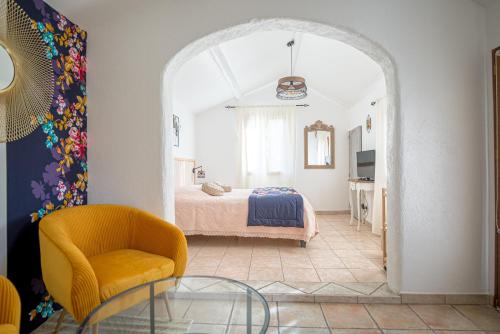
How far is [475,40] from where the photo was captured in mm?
1986

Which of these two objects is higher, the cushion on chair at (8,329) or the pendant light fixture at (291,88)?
the pendant light fixture at (291,88)

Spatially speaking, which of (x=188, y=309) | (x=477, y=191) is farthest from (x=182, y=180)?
(x=477, y=191)

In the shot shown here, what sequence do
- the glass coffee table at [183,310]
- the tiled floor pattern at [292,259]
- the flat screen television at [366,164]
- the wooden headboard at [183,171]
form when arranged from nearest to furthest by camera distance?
1. the glass coffee table at [183,310]
2. the tiled floor pattern at [292,259]
3. the flat screen television at [366,164]
4. the wooden headboard at [183,171]

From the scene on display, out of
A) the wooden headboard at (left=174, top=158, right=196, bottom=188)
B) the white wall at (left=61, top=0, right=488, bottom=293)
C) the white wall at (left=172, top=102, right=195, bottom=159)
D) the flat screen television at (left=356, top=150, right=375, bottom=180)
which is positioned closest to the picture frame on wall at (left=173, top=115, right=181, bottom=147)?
the white wall at (left=172, top=102, right=195, bottom=159)

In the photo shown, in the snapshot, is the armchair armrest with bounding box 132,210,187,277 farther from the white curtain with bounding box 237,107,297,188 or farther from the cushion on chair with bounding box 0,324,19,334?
the white curtain with bounding box 237,107,297,188

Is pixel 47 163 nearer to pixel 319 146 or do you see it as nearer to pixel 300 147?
pixel 300 147

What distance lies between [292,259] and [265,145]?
10.6 ft

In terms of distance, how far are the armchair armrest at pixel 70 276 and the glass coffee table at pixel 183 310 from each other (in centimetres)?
33

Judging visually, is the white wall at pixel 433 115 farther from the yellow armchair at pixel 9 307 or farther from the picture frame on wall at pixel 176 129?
the picture frame on wall at pixel 176 129

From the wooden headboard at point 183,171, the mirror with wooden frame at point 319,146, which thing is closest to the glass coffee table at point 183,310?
the wooden headboard at point 183,171

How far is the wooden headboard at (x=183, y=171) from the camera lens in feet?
14.5

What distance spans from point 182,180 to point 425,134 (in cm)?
373

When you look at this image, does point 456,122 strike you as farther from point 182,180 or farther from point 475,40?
point 182,180

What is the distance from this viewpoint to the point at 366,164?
4387 mm
